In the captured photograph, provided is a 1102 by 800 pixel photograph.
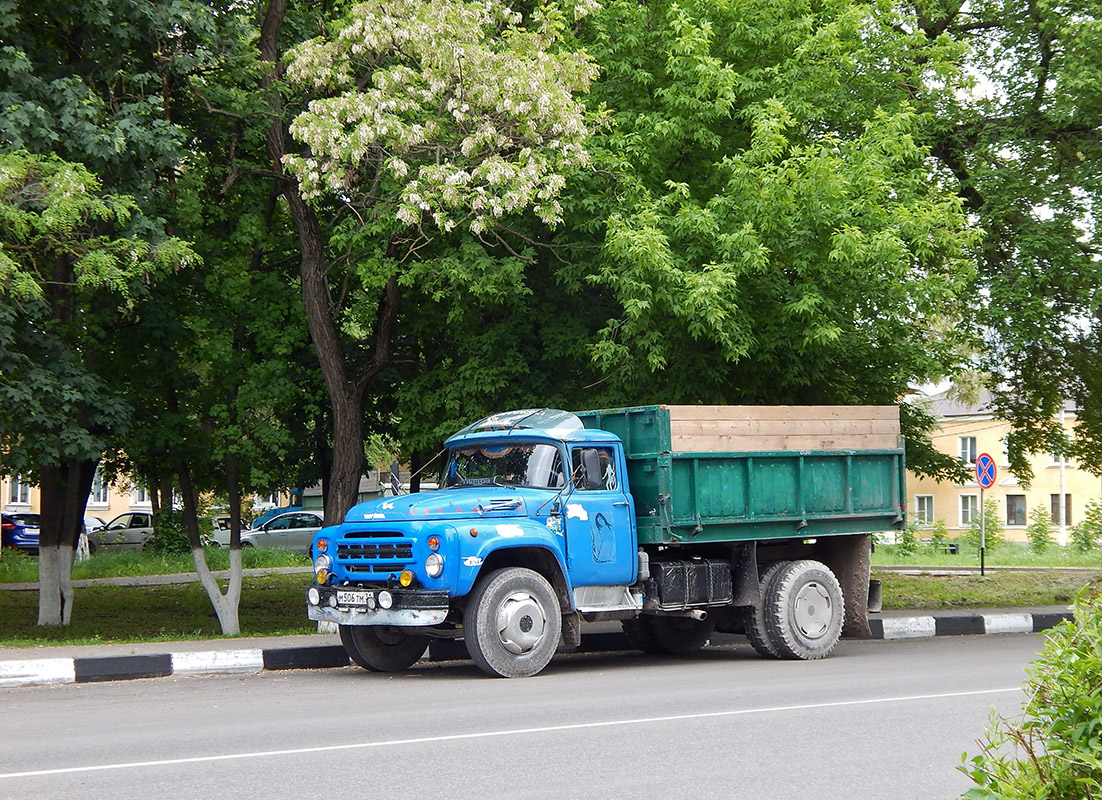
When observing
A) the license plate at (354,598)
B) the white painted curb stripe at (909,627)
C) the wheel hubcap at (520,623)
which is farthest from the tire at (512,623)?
the white painted curb stripe at (909,627)

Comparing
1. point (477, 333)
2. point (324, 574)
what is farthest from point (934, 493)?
point (324, 574)

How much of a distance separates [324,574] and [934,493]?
61.0 meters

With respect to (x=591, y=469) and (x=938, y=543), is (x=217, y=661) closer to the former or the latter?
(x=591, y=469)

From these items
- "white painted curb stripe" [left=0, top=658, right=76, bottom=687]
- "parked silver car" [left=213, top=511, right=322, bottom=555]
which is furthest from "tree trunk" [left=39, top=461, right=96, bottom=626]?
"parked silver car" [left=213, top=511, right=322, bottom=555]

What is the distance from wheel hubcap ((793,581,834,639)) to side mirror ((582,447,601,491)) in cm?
271

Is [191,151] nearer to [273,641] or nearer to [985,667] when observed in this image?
[273,641]

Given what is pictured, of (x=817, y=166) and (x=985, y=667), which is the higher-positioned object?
(x=817, y=166)

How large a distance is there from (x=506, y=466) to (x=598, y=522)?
1.10 metres

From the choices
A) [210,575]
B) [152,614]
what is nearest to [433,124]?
[210,575]

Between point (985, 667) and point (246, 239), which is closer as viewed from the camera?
point (985, 667)

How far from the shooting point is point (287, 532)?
46.2 meters

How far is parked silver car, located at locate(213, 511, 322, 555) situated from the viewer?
45.5m

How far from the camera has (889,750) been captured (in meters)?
7.49

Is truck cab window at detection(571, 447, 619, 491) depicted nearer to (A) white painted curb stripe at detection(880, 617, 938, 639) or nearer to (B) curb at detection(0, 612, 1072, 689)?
(B) curb at detection(0, 612, 1072, 689)
